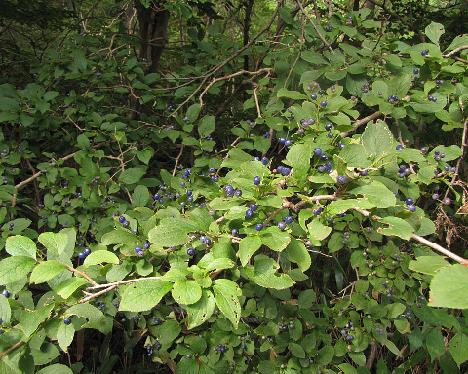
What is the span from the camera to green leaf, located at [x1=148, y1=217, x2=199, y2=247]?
95 cm

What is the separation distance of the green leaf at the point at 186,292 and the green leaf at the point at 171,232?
0.40 feet

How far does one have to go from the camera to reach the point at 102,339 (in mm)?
2344

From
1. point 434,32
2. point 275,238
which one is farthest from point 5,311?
point 434,32

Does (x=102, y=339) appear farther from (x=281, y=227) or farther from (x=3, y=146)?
(x=281, y=227)

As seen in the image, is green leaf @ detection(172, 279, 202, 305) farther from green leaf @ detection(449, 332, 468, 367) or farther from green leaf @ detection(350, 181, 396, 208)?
green leaf @ detection(449, 332, 468, 367)

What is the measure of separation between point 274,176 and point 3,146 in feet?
5.04

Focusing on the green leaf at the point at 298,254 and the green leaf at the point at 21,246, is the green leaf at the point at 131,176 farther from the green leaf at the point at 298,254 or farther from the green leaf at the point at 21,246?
the green leaf at the point at 298,254

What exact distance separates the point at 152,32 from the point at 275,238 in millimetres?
2388

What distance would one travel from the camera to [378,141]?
1168 millimetres

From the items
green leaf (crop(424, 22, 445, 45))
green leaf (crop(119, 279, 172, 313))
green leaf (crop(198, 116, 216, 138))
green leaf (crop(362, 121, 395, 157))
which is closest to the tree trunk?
green leaf (crop(198, 116, 216, 138))

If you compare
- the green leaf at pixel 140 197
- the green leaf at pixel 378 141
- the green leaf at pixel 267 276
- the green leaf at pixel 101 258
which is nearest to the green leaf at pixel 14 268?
the green leaf at pixel 101 258

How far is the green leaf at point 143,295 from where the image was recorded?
0.80 m

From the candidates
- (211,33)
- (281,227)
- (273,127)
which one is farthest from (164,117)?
(281,227)

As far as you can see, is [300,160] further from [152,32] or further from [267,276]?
[152,32]
